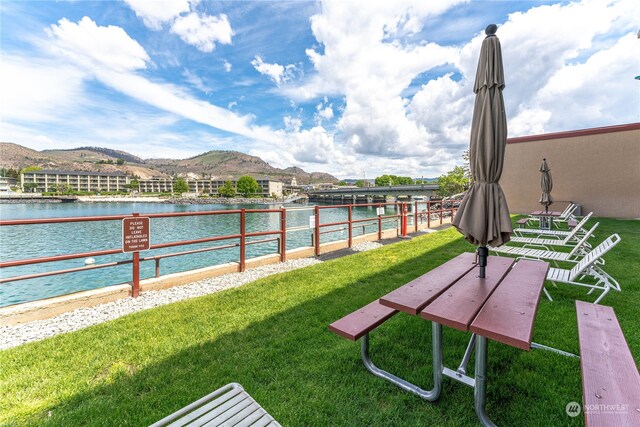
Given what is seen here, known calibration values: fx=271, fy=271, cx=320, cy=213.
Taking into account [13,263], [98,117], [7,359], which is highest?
[98,117]

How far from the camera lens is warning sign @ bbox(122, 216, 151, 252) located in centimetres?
378

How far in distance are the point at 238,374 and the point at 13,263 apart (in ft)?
9.68

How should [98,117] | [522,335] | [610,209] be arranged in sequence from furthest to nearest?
[98,117]
[610,209]
[522,335]

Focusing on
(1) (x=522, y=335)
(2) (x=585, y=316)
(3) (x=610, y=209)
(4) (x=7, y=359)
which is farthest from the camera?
(3) (x=610, y=209)

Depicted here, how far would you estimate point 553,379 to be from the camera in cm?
194

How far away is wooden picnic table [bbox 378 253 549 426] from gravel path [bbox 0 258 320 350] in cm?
313

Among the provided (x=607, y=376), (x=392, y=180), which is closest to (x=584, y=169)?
(x=607, y=376)

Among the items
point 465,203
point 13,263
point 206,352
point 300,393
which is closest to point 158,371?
point 206,352

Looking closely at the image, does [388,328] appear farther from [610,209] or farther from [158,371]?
[610,209]

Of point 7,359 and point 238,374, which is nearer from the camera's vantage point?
point 238,374

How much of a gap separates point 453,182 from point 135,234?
4210cm

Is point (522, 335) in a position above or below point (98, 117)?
below

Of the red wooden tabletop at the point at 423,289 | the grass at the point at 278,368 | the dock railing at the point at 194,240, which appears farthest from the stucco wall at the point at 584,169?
the red wooden tabletop at the point at 423,289

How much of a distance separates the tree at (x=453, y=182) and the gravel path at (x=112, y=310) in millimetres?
39638
